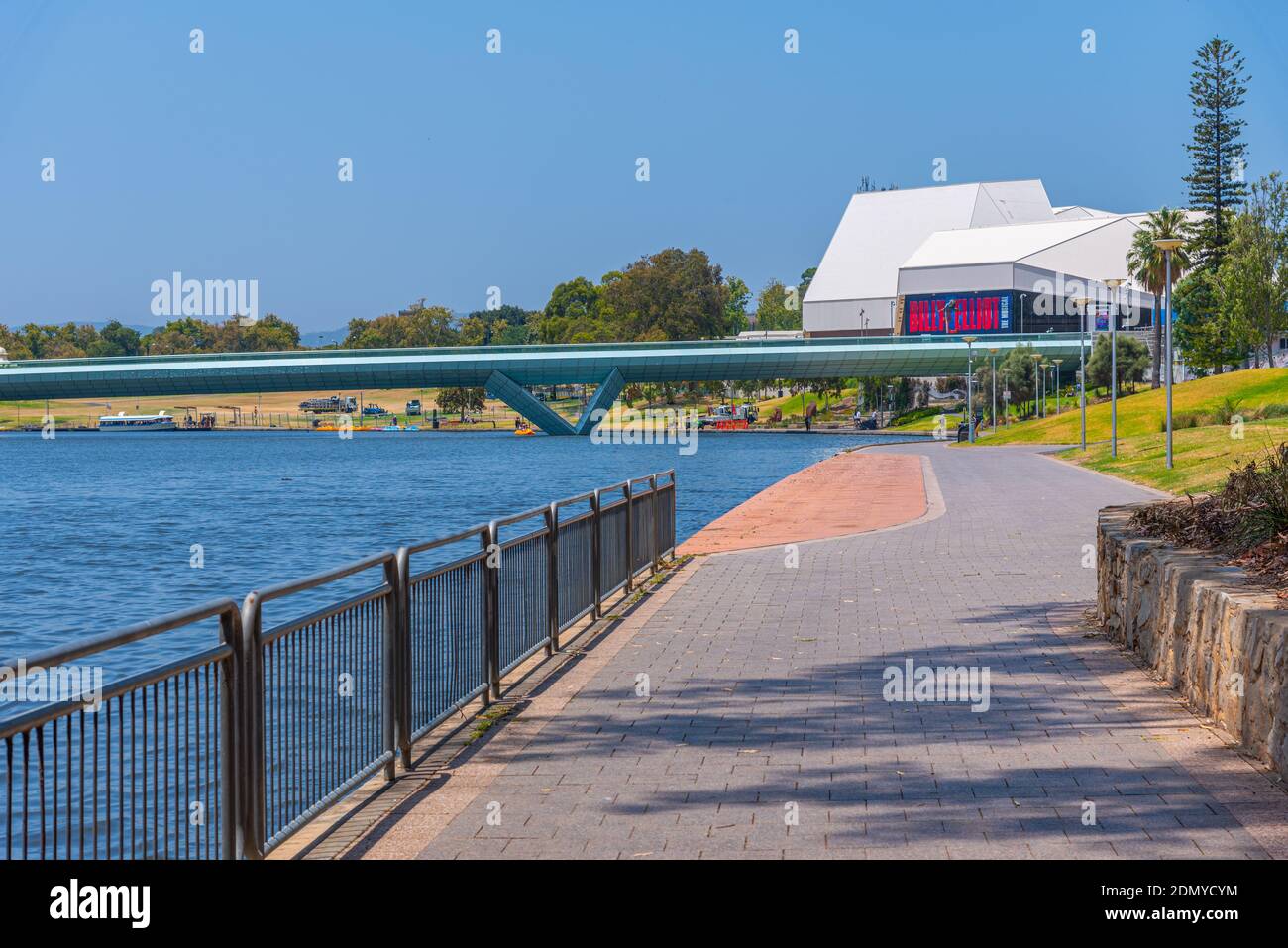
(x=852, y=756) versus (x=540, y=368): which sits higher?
(x=540, y=368)

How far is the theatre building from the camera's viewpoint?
143m

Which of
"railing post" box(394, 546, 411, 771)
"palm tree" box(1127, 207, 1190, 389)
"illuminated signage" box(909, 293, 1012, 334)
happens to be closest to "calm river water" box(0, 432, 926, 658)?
"railing post" box(394, 546, 411, 771)

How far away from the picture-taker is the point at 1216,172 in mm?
97812

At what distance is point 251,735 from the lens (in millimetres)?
5590

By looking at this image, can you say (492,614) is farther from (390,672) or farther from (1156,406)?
(1156,406)

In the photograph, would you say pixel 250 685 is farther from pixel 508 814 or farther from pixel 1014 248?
pixel 1014 248

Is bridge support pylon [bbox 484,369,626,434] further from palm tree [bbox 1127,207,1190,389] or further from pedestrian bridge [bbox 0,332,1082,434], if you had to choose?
palm tree [bbox 1127,207,1190,389]

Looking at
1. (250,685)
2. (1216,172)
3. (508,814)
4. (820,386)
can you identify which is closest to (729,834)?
(508,814)

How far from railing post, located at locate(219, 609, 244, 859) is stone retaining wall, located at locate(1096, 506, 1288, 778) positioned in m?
4.78

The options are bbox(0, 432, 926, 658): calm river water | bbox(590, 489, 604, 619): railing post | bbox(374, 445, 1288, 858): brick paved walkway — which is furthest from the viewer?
bbox(0, 432, 926, 658): calm river water

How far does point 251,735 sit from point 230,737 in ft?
0.50

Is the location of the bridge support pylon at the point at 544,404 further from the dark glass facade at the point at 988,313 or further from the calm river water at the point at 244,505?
the dark glass facade at the point at 988,313

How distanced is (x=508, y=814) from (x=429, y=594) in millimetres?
1781

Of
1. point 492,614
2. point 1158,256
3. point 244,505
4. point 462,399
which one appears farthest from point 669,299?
point 492,614
